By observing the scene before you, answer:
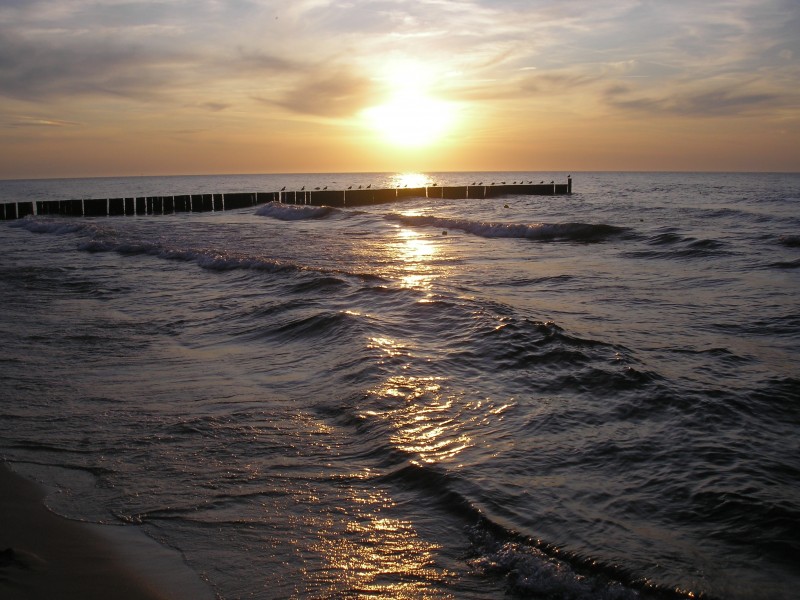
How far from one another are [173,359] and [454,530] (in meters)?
5.00

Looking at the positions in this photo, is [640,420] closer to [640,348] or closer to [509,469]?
[509,469]

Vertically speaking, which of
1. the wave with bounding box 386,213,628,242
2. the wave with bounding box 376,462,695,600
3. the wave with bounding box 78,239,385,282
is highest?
the wave with bounding box 386,213,628,242

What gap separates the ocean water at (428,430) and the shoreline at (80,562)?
0.14m

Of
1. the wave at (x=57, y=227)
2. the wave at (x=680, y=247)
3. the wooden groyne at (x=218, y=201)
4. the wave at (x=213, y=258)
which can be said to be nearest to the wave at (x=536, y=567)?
the wave at (x=213, y=258)

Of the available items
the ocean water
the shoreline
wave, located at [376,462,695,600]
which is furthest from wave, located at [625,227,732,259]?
the shoreline

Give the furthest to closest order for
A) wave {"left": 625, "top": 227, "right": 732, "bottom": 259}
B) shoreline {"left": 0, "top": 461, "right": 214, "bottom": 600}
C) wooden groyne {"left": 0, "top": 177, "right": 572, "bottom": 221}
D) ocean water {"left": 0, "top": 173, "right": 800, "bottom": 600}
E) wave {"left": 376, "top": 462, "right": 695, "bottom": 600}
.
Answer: wooden groyne {"left": 0, "top": 177, "right": 572, "bottom": 221} → wave {"left": 625, "top": 227, "right": 732, "bottom": 259} → ocean water {"left": 0, "top": 173, "right": 800, "bottom": 600} → wave {"left": 376, "top": 462, "right": 695, "bottom": 600} → shoreline {"left": 0, "top": 461, "right": 214, "bottom": 600}

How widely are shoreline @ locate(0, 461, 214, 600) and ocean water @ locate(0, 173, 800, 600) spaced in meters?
0.14

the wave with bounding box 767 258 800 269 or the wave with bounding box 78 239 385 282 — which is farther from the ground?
the wave with bounding box 78 239 385 282

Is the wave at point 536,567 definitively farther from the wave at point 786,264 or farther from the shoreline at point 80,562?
the wave at point 786,264

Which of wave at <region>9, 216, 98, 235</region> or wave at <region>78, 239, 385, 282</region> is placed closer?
wave at <region>78, 239, 385, 282</region>

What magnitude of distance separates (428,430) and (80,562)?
116 inches

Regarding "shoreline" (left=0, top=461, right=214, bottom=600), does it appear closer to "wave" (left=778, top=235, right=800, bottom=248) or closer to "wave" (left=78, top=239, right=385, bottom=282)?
"wave" (left=78, top=239, right=385, bottom=282)

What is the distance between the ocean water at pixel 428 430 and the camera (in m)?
3.94

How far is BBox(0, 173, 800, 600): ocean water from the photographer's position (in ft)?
12.9
